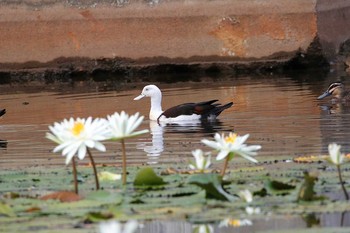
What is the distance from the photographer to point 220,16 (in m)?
22.2

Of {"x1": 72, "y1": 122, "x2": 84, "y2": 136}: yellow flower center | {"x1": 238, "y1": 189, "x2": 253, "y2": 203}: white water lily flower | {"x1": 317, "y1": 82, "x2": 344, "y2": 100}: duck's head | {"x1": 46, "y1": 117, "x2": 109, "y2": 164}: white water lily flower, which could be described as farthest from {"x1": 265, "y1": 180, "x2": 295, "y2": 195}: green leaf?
{"x1": 317, "y1": 82, "x2": 344, "y2": 100}: duck's head

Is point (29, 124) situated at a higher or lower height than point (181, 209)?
higher

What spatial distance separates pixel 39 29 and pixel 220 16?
11.7 ft

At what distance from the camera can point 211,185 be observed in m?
6.05

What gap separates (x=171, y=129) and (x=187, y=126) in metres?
0.39

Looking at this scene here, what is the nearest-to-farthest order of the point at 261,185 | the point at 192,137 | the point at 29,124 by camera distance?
the point at 261,185, the point at 192,137, the point at 29,124

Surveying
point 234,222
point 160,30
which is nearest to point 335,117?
point 234,222

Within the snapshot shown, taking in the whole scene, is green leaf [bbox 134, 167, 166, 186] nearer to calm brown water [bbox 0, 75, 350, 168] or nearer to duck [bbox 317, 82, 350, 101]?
calm brown water [bbox 0, 75, 350, 168]

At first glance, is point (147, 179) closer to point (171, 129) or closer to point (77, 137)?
point (77, 137)

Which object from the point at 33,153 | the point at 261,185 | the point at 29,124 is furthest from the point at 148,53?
the point at 261,185

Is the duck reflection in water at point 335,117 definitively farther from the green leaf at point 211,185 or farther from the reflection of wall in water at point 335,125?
the green leaf at point 211,185

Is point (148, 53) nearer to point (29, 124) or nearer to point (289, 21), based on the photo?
point (289, 21)

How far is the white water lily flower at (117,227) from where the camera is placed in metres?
5.15

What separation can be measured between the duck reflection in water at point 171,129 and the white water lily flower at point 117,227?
442 centimetres
